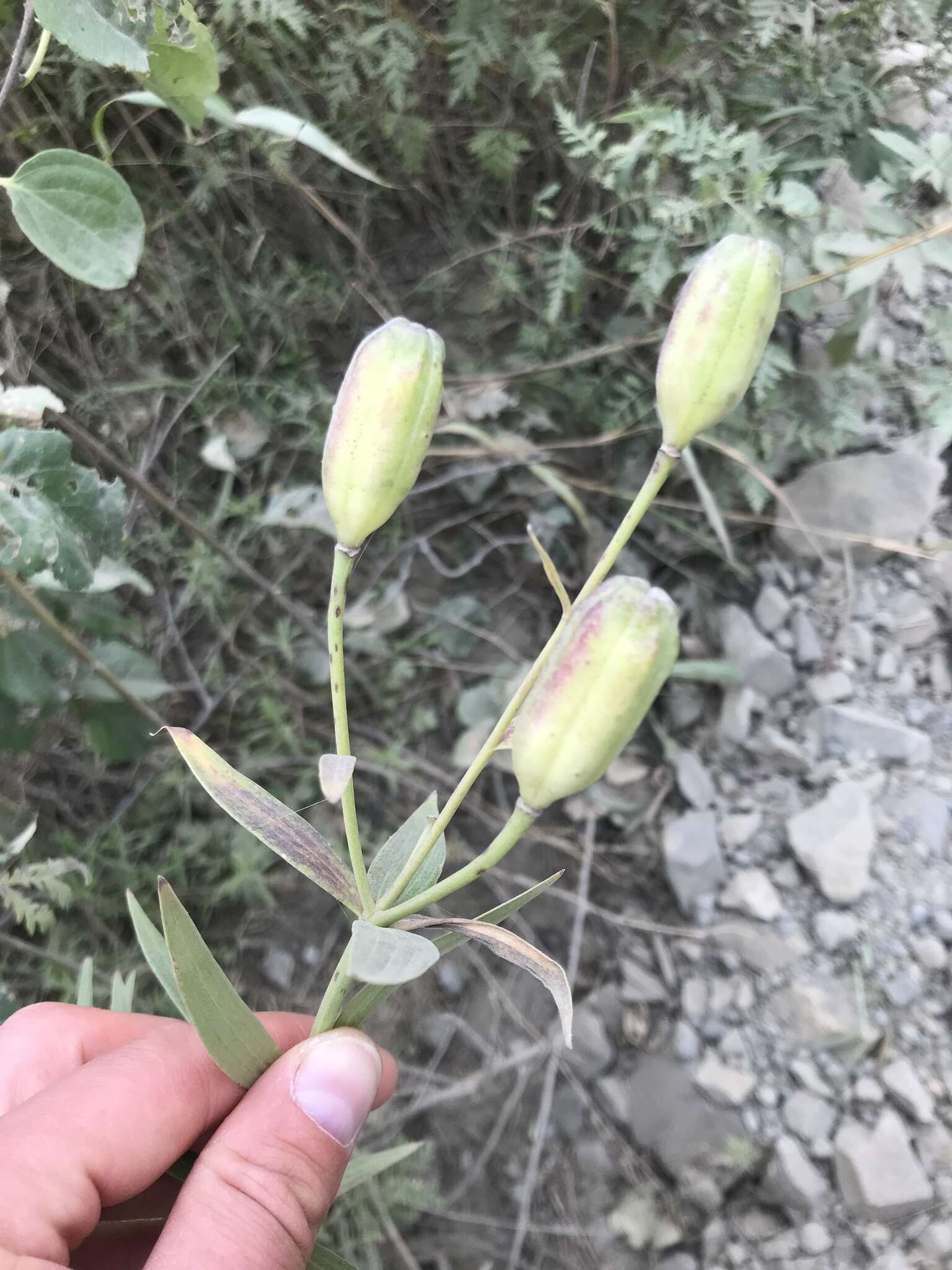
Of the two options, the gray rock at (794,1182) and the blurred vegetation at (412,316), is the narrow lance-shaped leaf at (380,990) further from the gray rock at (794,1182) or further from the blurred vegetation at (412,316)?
the gray rock at (794,1182)

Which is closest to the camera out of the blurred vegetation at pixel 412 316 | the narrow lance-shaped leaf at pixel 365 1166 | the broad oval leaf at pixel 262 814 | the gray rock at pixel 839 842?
the broad oval leaf at pixel 262 814

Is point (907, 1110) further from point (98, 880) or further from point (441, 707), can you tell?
point (98, 880)

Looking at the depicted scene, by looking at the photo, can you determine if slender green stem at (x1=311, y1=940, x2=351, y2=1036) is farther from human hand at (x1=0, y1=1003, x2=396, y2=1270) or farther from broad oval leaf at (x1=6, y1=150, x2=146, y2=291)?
broad oval leaf at (x1=6, y1=150, x2=146, y2=291)

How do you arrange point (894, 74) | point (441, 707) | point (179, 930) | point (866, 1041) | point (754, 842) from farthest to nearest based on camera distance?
point (441, 707) < point (754, 842) < point (866, 1041) < point (894, 74) < point (179, 930)

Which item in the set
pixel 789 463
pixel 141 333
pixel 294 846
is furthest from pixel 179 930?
pixel 789 463

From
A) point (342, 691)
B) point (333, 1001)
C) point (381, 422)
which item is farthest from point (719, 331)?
point (333, 1001)

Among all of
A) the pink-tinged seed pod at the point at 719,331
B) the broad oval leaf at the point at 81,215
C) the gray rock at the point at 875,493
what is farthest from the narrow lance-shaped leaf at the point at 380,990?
the gray rock at the point at 875,493

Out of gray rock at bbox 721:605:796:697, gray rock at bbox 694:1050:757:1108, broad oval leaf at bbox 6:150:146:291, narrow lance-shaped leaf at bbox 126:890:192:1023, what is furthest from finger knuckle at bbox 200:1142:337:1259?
gray rock at bbox 721:605:796:697
